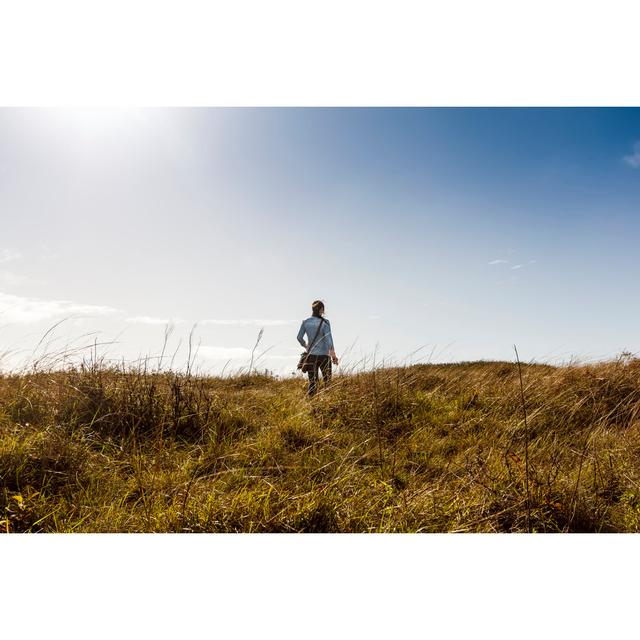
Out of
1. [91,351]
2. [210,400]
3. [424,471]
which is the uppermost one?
[91,351]

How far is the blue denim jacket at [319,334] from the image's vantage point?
7.42m

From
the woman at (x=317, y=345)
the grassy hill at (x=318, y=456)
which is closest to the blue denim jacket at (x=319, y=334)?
the woman at (x=317, y=345)

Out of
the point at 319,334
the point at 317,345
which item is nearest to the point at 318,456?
the point at 317,345

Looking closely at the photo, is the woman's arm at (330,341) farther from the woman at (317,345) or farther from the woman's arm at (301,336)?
the woman's arm at (301,336)

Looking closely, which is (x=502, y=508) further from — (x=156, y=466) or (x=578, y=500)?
(x=156, y=466)

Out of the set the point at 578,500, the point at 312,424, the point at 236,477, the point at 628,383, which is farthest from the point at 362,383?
the point at 628,383

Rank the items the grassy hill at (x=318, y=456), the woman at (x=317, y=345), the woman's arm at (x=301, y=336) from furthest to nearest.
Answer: the woman's arm at (x=301, y=336)
the woman at (x=317, y=345)
the grassy hill at (x=318, y=456)

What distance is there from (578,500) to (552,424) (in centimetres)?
271

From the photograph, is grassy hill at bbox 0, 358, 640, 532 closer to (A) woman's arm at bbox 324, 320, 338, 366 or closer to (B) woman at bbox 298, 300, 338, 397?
(A) woman's arm at bbox 324, 320, 338, 366

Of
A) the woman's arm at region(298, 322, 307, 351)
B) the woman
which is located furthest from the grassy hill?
the woman's arm at region(298, 322, 307, 351)

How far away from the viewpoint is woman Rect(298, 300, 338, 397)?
23.6 ft

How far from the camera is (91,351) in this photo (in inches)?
223

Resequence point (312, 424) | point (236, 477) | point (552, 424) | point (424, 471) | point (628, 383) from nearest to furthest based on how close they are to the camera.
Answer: point (236, 477) → point (424, 471) → point (312, 424) → point (552, 424) → point (628, 383)

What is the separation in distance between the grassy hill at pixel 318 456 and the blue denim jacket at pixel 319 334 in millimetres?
1237
